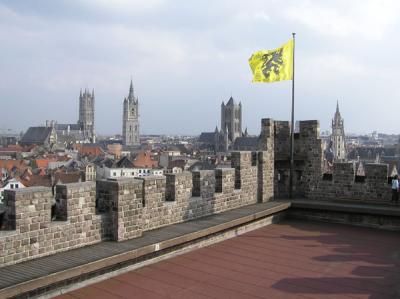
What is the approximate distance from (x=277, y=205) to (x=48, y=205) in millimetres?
6473

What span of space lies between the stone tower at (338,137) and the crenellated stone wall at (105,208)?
127 metres

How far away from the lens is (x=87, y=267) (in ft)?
20.0

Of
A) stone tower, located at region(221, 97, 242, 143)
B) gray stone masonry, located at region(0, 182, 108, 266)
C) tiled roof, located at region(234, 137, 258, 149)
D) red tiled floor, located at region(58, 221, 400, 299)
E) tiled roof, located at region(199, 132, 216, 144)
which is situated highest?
stone tower, located at region(221, 97, 242, 143)

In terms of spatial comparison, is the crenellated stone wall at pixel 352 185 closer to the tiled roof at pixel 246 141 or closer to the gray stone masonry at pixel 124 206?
the gray stone masonry at pixel 124 206

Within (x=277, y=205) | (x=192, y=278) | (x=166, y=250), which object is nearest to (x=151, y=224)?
(x=166, y=250)

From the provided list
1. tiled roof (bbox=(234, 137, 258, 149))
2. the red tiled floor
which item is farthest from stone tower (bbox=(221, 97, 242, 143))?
the red tiled floor

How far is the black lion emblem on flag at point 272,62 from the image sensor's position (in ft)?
41.2

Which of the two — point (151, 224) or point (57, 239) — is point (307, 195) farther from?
point (57, 239)

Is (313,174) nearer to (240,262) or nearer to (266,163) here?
(266,163)

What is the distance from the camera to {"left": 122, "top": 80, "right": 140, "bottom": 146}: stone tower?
581 feet

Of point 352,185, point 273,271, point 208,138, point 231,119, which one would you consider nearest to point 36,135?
point 208,138

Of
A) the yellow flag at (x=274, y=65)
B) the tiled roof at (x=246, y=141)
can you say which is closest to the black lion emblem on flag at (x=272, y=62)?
the yellow flag at (x=274, y=65)

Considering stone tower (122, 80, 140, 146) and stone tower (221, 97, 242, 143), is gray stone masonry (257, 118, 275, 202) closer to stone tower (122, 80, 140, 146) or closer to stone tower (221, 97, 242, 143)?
stone tower (221, 97, 242, 143)

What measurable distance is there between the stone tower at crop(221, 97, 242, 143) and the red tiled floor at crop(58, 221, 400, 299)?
443 feet
